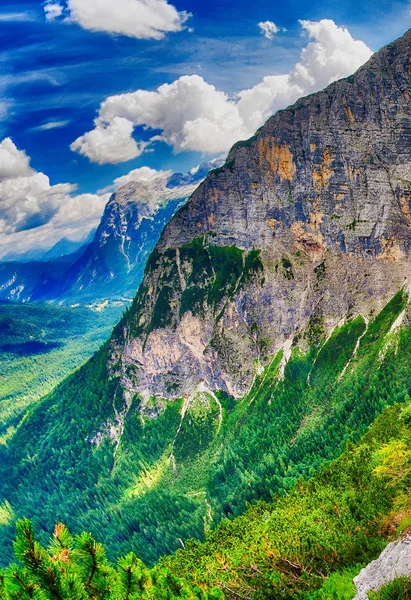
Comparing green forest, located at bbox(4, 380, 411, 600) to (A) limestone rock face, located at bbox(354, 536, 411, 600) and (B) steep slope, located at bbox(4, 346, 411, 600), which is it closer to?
(B) steep slope, located at bbox(4, 346, 411, 600)

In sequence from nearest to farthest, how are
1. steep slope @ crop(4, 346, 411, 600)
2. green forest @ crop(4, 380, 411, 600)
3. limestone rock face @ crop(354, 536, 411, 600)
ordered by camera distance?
green forest @ crop(4, 380, 411, 600), steep slope @ crop(4, 346, 411, 600), limestone rock face @ crop(354, 536, 411, 600)

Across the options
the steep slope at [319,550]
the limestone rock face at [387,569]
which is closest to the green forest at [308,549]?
the steep slope at [319,550]

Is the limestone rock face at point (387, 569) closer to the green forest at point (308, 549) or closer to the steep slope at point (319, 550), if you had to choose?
the steep slope at point (319, 550)

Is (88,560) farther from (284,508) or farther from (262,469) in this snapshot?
(262,469)

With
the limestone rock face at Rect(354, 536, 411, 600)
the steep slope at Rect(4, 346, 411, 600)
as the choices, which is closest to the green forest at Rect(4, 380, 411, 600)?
the steep slope at Rect(4, 346, 411, 600)

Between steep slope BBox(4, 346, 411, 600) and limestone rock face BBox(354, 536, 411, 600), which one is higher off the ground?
limestone rock face BBox(354, 536, 411, 600)

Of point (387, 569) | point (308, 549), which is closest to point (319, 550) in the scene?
point (308, 549)

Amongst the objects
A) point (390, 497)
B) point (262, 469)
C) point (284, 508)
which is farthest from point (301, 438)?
point (390, 497)

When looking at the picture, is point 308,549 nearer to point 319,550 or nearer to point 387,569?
point 319,550
